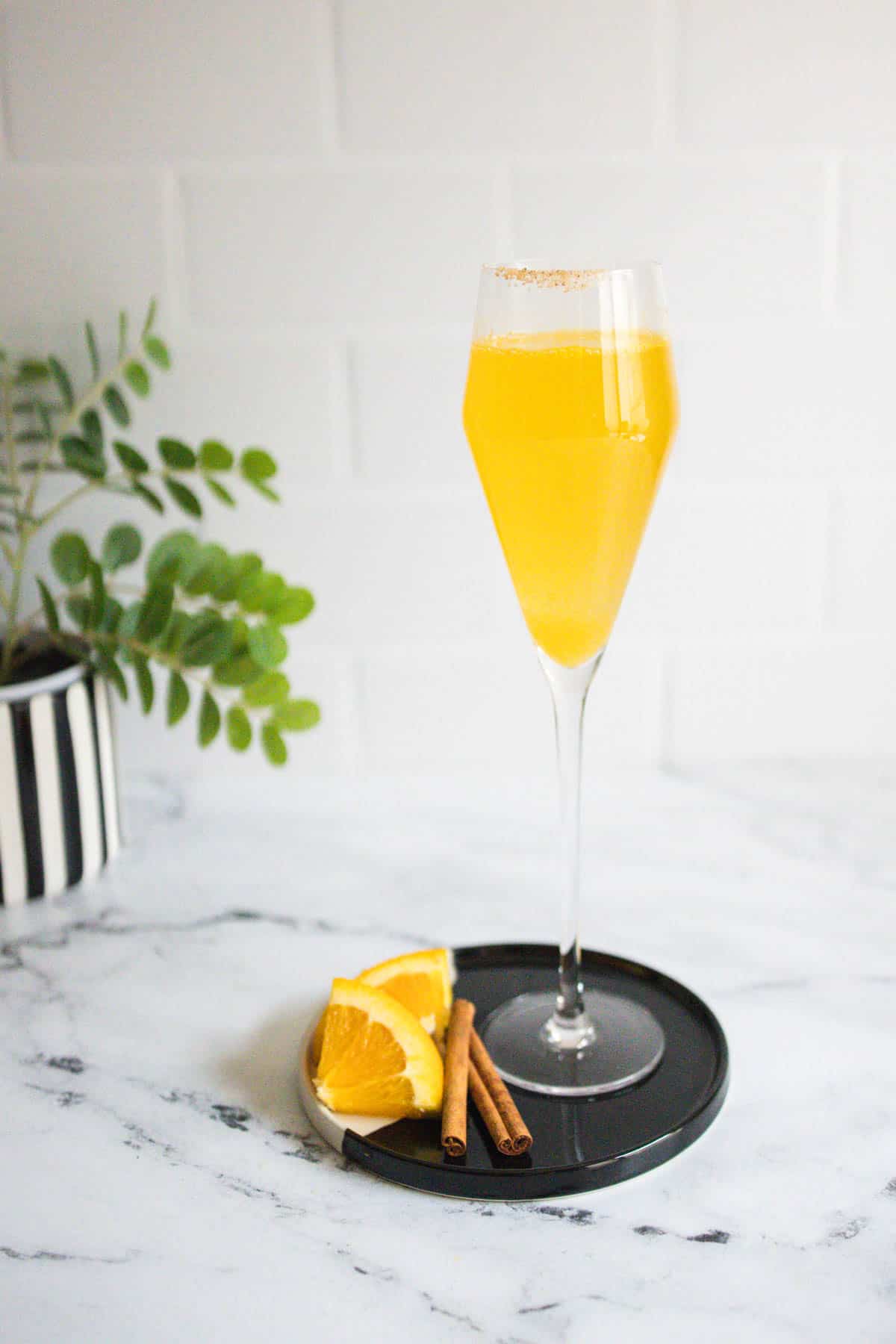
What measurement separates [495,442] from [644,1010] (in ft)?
1.11

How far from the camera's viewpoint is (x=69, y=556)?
103 centimetres

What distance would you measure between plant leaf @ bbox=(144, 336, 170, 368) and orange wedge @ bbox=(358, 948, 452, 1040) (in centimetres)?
53

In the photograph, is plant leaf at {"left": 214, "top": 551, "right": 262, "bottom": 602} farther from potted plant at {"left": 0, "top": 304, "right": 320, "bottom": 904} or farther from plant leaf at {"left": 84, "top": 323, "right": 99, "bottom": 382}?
plant leaf at {"left": 84, "top": 323, "right": 99, "bottom": 382}

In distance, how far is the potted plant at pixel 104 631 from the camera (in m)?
0.95

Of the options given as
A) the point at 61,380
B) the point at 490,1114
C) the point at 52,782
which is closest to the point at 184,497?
the point at 61,380

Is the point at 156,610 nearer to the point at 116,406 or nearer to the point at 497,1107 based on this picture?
the point at 116,406

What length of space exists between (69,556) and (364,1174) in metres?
0.56

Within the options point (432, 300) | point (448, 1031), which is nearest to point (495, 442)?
point (448, 1031)

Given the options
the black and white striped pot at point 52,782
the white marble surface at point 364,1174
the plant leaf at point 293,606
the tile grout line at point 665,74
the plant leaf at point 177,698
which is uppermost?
the tile grout line at point 665,74

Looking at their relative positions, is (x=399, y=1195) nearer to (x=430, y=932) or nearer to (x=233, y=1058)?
(x=233, y=1058)

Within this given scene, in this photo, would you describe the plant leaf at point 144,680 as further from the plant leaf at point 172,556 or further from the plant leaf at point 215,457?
the plant leaf at point 215,457

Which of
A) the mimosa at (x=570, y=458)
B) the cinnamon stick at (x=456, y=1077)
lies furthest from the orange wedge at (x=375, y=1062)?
the mimosa at (x=570, y=458)

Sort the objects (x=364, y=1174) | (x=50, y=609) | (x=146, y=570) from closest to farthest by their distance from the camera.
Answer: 1. (x=364, y=1174)
2. (x=50, y=609)
3. (x=146, y=570)

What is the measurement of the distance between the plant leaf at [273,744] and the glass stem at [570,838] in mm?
271
